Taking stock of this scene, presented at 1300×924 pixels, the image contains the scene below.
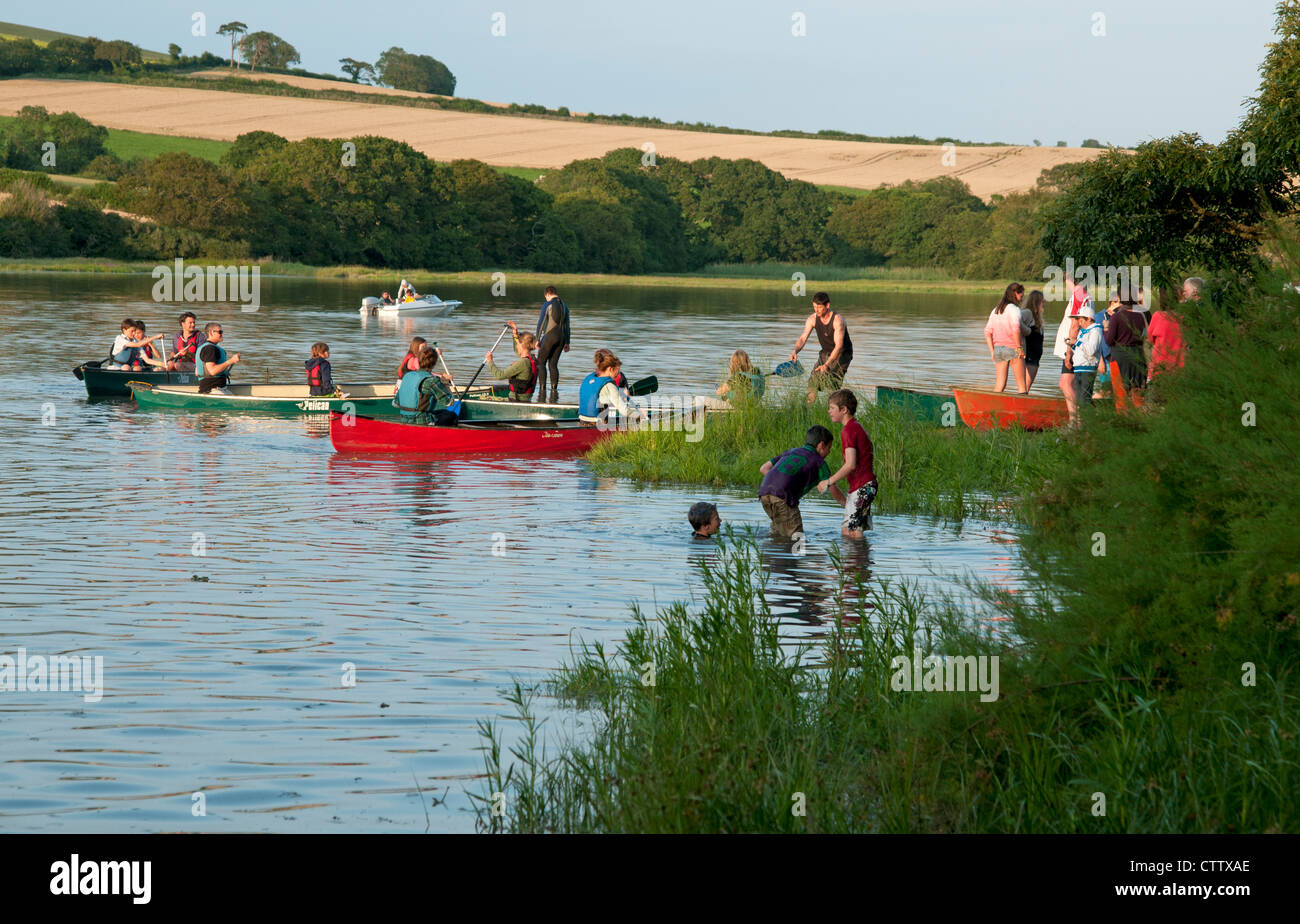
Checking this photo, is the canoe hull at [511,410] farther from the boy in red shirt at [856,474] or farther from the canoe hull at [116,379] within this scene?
the boy in red shirt at [856,474]

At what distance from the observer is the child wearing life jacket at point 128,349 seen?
24922 millimetres

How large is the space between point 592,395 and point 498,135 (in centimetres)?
12173

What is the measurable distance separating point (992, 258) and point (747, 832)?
10484cm

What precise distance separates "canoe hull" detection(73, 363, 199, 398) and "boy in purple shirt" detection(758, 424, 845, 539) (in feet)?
45.9

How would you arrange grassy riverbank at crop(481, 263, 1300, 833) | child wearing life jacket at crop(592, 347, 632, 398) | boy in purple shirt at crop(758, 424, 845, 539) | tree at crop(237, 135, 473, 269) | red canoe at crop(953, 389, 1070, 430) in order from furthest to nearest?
1. tree at crop(237, 135, 473, 269)
2. child wearing life jacket at crop(592, 347, 632, 398)
3. red canoe at crop(953, 389, 1070, 430)
4. boy in purple shirt at crop(758, 424, 845, 539)
5. grassy riverbank at crop(481, 263, 1300, 833)

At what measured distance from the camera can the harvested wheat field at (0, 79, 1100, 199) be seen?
120 meters

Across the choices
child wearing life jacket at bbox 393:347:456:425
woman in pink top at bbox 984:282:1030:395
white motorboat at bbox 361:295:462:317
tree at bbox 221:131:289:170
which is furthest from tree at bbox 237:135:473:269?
woman in pink top at bbox 984:282:1030:395

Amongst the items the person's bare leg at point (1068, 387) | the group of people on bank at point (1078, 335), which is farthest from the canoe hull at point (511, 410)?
the person's bare leg at point (1068, 387)

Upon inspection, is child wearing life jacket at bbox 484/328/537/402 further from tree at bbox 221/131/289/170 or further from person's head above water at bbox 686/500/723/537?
tree at bbox 221/131/289/170

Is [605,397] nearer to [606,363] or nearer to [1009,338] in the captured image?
[606,363]

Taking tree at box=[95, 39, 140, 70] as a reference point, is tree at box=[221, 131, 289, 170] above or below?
below

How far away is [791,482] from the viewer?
1313 cm

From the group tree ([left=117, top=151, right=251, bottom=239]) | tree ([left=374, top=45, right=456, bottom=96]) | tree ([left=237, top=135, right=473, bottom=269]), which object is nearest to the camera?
tree ([left=117, top=151, right=251, bottom=239])
